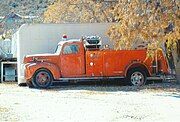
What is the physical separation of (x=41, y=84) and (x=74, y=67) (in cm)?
167

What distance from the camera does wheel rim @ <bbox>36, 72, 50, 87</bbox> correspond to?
18000 mm

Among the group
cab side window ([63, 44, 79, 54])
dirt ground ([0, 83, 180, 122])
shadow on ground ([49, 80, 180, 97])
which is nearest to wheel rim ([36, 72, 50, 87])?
shadow on ground ([49, 80, 180, 97])

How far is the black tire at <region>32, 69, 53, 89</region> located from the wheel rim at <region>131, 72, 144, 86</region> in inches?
146

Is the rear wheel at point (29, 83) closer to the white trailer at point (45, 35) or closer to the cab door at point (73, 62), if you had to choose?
the white trailer at point (45, 35)

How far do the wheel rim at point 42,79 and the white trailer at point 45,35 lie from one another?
1.57 meters

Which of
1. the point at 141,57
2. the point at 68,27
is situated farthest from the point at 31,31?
the point at 141,57

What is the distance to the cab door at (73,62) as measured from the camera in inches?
715

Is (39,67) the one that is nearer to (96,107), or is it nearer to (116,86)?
(116,86)

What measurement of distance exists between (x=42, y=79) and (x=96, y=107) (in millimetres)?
6971

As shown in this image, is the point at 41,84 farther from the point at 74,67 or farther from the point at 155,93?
the point at 155,93

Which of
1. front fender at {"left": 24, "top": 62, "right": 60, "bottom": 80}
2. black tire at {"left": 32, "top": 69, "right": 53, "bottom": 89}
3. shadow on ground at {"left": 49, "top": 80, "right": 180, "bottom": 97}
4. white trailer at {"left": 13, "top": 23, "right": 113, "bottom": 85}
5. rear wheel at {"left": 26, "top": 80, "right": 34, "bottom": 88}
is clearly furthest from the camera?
white trailer at {"left": 13, "top": 23, "right": 113, "bottom": 85}

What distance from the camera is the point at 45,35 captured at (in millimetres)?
19859

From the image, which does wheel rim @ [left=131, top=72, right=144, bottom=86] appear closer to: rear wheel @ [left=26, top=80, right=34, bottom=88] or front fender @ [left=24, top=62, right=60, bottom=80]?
front fender @ [left=24, top=62, right=60, bottom=80]

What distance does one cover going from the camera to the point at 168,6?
46.1ft
